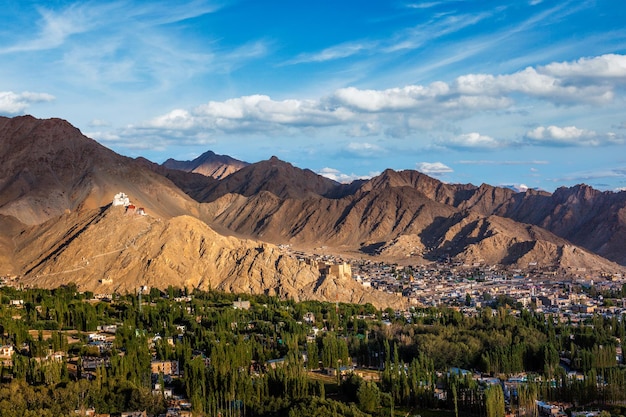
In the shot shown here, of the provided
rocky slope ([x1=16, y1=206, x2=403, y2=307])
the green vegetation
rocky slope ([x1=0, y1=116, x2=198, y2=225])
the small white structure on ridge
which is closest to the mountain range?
rocky slope ([x1=16, y1=206, x2=403, y2=307])

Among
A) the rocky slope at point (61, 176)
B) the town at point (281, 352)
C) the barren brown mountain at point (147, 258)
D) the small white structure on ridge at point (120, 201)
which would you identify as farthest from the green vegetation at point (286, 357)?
the rocky slope at point (61, 176)

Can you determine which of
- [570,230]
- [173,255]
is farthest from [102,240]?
[570,230]

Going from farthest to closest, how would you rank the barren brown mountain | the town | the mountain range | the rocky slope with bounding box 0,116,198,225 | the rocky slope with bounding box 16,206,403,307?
1. the rocky slope with bounding box 0,116,198,225
2. the mountain range
3. the barren brown mountain
4. the rocky slope with bounding box 16,206,403,307
5. the town

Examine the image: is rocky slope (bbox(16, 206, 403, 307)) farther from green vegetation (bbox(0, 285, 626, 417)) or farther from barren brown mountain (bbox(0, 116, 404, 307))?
green vegetation (bbox(0, 285, 626, 417))

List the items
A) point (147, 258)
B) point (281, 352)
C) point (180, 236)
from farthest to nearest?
point (180, 236), point (147, 258), point (281, 352)

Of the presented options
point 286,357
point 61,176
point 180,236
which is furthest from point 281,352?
point 61,176

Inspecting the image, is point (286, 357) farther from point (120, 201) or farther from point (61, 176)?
point (61, 176)
